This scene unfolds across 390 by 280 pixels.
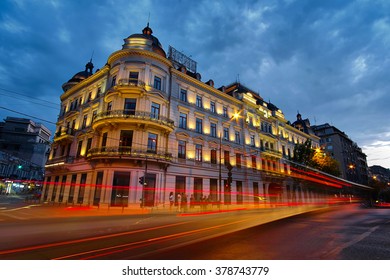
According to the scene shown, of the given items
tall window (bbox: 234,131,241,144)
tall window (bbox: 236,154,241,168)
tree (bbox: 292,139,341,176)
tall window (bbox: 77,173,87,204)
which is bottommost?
tall window (bbox: 77,173,87,204)

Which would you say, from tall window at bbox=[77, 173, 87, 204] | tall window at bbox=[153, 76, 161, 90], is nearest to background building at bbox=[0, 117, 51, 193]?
tall window at bbox=[77, 173, 87, 204]

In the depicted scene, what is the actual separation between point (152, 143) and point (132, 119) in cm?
362

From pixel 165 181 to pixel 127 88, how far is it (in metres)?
11.7

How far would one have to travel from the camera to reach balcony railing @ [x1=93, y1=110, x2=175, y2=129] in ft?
75.1

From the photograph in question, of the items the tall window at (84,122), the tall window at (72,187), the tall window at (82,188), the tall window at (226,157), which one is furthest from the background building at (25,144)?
the tall window at (226,157)

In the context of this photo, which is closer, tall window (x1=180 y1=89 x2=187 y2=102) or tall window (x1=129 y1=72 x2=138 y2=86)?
tall window (x1=129 y1=72 x2=138 y2=86)

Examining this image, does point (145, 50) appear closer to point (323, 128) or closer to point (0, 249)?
point (0, 249)

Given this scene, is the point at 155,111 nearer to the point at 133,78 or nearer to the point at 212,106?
the point at 133,78

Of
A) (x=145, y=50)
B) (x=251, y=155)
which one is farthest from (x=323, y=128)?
(x=145, y=50)

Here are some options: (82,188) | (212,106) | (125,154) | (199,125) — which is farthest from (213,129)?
(82,188)

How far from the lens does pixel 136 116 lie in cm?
2297

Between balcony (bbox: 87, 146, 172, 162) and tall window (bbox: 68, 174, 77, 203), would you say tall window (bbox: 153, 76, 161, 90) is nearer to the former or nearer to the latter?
balcony (bbox: 87, 146, 172, 162)

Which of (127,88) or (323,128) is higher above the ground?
(323,128)

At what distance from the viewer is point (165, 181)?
2458 centimetres
